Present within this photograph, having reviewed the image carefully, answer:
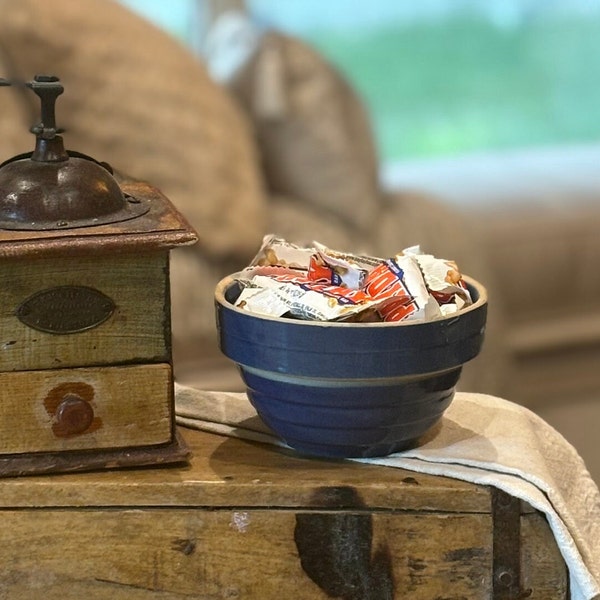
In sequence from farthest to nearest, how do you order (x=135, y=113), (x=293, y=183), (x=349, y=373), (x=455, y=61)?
(x=455, y=61) < (x=293, y=183) < (x=135, y=113) < (x=349, y=373)

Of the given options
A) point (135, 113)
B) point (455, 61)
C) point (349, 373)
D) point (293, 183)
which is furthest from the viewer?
point (455, 61)

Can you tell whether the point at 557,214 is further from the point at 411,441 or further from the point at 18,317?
the point at 18,317

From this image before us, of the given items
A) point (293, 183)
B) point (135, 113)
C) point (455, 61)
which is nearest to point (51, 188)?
point (135, 113)

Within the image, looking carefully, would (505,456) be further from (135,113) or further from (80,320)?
(135,113)

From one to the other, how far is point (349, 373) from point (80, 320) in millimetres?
201

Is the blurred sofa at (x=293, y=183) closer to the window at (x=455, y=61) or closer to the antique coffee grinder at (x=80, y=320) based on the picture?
the window at (x=455, y=61)

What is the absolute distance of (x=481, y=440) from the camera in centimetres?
88

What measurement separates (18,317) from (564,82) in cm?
249

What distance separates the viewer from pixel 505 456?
2.77ft

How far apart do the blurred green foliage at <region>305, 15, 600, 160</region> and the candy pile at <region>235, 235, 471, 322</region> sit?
6.38 feet

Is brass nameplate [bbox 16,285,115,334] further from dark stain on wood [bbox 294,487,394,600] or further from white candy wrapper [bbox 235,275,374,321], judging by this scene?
dark stain on wood [bbox 294,487,394,600]

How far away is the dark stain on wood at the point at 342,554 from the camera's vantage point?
0.82 meters

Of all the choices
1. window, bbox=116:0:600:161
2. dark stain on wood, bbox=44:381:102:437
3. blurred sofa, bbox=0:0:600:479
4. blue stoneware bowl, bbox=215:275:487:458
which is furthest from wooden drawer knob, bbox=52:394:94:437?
window, bbox=116:0:600:161

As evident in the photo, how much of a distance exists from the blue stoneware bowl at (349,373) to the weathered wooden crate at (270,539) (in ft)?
0.12
